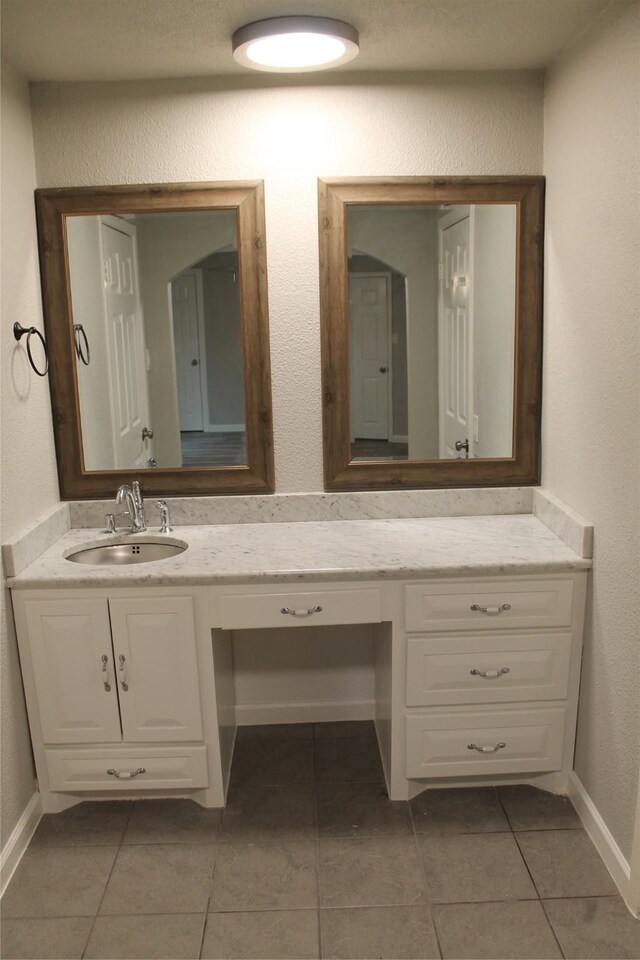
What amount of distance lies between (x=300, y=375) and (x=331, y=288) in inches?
12.1

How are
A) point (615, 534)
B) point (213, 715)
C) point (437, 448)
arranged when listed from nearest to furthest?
point (615, 534), point (213, 715), point (437, 448)

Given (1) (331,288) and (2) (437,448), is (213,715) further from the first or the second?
(1) (331,288)

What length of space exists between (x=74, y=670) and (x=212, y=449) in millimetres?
854

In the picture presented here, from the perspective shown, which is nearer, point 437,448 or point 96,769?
point 96,769

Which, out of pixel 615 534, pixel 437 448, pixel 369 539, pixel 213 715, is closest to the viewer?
pixel 615 534

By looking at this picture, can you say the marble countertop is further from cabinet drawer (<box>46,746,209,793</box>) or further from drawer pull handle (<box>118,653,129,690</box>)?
cabinet drawer (<box>46,746,209,793</box>)

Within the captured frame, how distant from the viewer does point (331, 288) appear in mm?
2688

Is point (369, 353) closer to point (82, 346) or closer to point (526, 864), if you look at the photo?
point (82, 346)

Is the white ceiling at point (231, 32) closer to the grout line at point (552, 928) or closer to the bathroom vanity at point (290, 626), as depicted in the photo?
the bathroom vanity at point (290, 626)

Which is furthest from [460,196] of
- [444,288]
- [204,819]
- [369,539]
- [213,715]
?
[204,819]

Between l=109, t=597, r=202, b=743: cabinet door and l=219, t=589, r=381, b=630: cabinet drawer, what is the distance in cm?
13

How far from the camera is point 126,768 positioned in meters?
2.45

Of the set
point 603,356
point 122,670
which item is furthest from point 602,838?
point 122,670

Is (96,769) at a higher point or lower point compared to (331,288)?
lower
